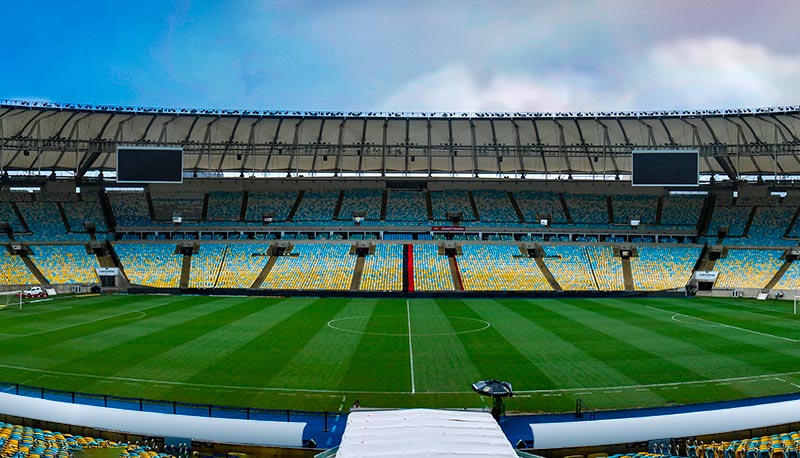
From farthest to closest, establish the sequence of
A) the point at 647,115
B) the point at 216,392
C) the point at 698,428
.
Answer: the point at 647,115 < the point at 216,392 < the point at 698,428

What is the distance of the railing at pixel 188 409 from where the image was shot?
14961 mm

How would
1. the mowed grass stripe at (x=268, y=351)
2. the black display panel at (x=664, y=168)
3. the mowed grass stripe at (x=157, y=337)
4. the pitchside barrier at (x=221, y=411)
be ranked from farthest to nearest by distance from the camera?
the black display panel at (x=664, y=168), the mowed grass stripe at (x=157, y=337), the mowed grass stripe at (x=268, y=351), the pitchside barrier at (x=221, y=411)

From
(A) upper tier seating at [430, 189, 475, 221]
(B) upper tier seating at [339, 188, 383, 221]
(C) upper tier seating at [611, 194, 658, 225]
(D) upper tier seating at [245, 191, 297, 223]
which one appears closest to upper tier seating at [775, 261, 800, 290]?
(C) upper tier seating at [611, 194, 658, 225]

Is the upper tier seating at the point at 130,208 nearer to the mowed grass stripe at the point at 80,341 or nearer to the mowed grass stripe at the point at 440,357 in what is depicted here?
the mowed grass stripe at the point at 80,341

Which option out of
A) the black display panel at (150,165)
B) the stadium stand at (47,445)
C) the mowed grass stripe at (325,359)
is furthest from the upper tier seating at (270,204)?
the stadium stand at (47,445)

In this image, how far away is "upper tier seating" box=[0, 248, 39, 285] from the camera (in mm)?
48056

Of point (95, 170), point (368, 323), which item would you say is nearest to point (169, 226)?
point (95, 170)

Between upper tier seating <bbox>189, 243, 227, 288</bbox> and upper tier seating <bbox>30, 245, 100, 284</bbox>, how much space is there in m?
7.82

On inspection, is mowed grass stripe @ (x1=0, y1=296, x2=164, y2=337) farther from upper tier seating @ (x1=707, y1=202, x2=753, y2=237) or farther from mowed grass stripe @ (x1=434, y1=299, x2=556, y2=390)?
upper tier seating @ (x1=707, y1=202, x2=753, y2=237)

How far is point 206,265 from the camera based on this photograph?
2077 inches

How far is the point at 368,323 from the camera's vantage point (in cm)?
3225

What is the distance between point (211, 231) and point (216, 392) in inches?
1662

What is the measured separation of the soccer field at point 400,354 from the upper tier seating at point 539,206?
2160cm

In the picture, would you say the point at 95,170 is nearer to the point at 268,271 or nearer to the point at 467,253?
the point at 268,271
